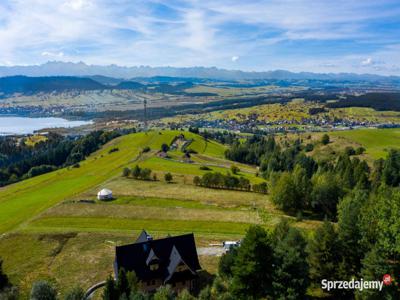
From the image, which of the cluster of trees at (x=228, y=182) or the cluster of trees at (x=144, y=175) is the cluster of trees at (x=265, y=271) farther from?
the cluster of trees at (x=144, y=175)

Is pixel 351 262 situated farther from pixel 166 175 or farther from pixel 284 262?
pixel 166 175

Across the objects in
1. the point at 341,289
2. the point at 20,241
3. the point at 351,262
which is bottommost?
the point at 20,241

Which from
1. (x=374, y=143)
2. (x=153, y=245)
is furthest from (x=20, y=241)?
(x=374, y=143)

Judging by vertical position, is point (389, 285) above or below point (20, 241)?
above

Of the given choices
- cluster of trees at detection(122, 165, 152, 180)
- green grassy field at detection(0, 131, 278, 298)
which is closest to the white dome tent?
green grassy field at detection(0, 131, 278, 298)

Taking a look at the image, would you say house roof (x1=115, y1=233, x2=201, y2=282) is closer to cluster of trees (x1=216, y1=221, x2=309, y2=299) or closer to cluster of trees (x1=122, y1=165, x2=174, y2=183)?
cluster of trees (x1=216, y1=221, x2=309, y2=299)

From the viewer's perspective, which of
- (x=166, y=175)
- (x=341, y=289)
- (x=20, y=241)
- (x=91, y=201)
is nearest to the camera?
(x=341, y=289)

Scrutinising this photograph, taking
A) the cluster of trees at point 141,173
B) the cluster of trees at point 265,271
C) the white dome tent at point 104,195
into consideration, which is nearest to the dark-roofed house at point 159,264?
the cluster of trees at point 265,271

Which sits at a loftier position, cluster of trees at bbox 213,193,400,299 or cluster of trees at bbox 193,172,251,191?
cluster of trees at bbox 213,193,400,299
